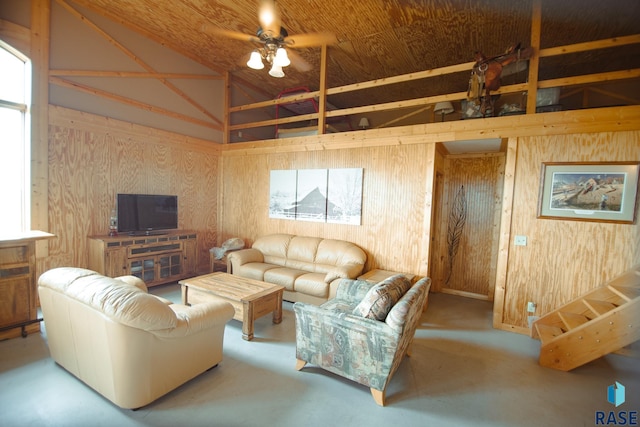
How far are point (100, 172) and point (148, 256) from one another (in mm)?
1414

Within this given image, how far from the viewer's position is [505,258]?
136 inches

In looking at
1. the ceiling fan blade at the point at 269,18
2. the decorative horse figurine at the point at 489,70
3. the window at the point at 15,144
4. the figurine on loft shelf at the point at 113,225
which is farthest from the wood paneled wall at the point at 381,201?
the window at the point at 15,144

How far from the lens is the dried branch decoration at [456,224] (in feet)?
16.1

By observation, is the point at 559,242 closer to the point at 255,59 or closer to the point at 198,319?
the point at 198,319

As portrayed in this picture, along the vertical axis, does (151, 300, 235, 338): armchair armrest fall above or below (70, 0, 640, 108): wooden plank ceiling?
below

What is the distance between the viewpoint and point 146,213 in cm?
445

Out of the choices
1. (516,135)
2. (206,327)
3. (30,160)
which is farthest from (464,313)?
(30,160)

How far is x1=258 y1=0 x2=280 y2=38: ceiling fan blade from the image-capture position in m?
2.50

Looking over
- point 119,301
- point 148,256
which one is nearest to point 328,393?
point 119,301

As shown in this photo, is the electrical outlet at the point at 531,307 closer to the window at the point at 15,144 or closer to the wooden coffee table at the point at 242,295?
the wooden coffee table at the point at 242,295

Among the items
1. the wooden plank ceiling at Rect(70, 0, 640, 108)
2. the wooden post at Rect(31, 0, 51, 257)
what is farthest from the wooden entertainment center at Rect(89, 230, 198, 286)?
the wooden plank ceiling at Rect(70, 0, 640, 108)

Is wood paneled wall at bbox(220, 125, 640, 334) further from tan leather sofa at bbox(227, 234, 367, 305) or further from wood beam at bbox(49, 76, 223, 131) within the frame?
wood beam at bbox(49, 76, 223, 131)

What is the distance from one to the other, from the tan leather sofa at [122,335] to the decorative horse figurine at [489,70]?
12.3 ft

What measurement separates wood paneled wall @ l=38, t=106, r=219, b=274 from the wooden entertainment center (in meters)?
0.33
